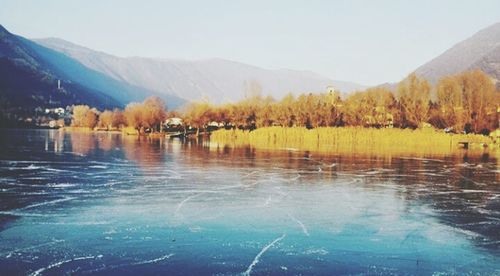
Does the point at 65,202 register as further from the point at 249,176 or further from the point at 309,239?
the point at 249,176

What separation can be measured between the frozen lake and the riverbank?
3455 centimetres

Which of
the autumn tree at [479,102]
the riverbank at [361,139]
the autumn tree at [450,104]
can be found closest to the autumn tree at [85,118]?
the riverbank at [361,139]

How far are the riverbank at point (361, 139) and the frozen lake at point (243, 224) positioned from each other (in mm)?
34551

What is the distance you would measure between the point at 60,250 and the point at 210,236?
3.23 metres

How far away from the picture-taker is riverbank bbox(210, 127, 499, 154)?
5756cm

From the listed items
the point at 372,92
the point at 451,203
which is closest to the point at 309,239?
the point at 451,203

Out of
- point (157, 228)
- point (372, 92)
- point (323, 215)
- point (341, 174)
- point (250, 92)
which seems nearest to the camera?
point (157, 228)

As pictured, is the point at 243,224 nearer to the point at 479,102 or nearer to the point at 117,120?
the point at 479,102

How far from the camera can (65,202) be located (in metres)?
15.3

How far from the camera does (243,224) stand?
12812 millimetres

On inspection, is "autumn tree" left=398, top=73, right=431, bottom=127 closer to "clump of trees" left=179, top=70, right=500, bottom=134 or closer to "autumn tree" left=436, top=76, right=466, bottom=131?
"clump of trees" left=179, top=70, right=500, bottom=134

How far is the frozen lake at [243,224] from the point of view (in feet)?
31.3

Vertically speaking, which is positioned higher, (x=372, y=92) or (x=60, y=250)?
(x=372, y=92)

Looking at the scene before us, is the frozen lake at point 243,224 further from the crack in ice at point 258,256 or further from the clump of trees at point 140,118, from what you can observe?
the clump of trees at point 140,118
